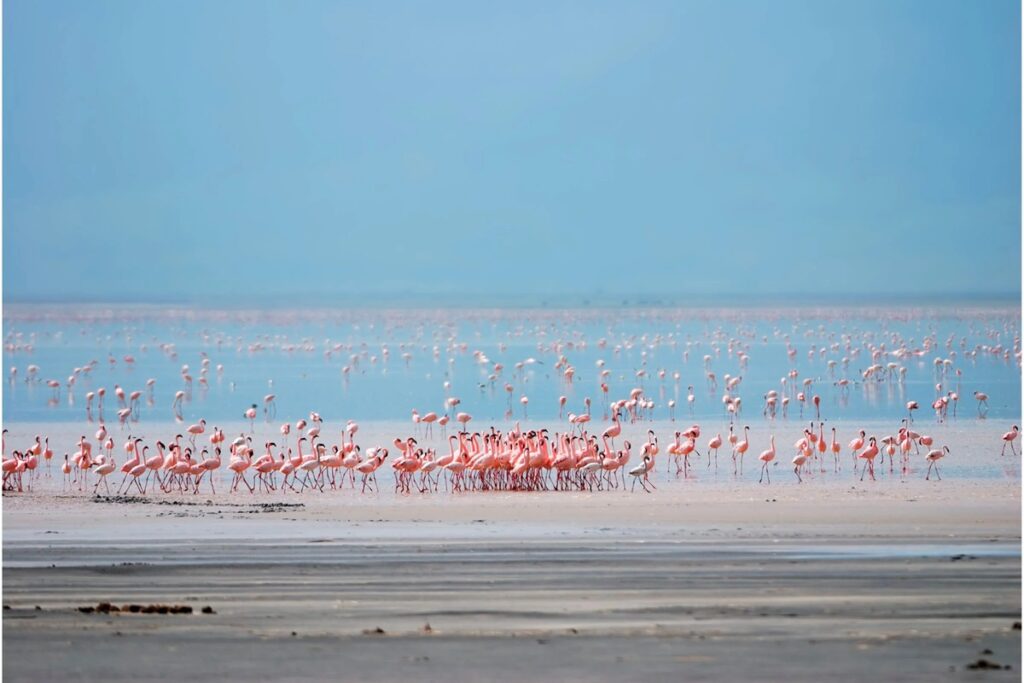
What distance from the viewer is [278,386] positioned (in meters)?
27.8


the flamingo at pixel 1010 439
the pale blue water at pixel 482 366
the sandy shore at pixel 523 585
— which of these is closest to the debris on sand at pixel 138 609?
the sandy shore at pixel 523 585

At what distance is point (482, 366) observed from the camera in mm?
32906

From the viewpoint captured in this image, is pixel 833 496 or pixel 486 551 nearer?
pixel 486 551

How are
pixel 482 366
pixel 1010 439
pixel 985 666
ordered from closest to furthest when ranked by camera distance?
pixel 985 666 < pixel 1010 439 < pixel 482 366

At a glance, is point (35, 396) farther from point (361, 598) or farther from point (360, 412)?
point (361, 598)

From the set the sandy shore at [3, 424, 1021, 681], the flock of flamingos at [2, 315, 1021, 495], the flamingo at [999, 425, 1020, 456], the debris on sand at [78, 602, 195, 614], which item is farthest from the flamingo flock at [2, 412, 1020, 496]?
the debris on sand at [78, 602, 195, 614]

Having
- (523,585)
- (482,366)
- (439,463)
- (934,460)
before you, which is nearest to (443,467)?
(439,463)

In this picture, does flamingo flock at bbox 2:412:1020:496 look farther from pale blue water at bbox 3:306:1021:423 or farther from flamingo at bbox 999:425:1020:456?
pale blue water at bbox 3:306:1021:423

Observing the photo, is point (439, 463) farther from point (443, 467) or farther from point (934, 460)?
point (934, 460)

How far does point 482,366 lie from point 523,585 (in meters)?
23.9

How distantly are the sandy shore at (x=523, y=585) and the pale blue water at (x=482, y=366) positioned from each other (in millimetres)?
8565

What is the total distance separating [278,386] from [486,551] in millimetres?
17938

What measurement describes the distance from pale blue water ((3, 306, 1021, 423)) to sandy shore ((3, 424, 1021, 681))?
857 cm

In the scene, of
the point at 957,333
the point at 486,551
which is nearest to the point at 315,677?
the point at 486,551
